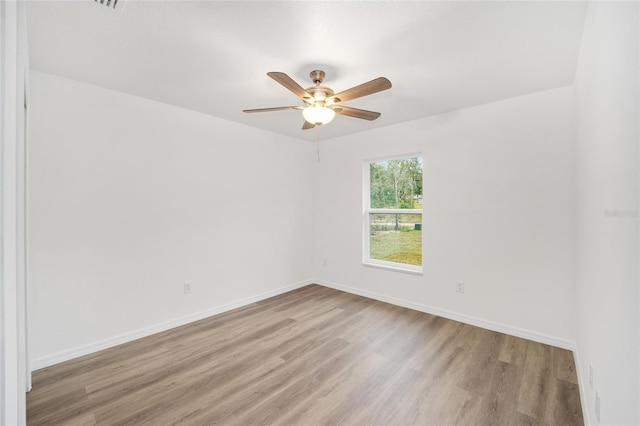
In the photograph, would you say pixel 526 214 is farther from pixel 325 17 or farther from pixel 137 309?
pixel 137 309

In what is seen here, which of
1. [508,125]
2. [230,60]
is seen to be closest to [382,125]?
[508,125]

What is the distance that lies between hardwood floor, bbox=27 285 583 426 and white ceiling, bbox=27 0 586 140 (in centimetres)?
248

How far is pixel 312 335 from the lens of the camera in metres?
2.90

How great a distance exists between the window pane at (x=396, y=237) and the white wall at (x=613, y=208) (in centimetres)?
205

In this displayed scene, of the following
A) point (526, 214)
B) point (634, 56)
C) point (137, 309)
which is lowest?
point (137, 309)

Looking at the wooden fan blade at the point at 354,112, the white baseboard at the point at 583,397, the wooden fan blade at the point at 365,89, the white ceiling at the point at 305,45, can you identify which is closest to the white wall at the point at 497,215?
the white ceiling at the point at 305,45

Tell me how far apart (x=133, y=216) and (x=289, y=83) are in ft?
6.99

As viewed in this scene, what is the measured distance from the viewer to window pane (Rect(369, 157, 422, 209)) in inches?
147

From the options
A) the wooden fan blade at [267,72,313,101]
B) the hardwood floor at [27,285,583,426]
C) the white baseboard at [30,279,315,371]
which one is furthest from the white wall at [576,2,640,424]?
the white baseboard at [30,279,315,371]

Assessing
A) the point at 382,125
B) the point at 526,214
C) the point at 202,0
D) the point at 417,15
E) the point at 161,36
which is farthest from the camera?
the point at 382,125

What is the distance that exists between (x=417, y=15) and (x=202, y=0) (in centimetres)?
125

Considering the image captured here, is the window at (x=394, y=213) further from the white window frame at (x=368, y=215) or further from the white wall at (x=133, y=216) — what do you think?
the white wall at (x=133, y=216)

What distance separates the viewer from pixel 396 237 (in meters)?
4.00

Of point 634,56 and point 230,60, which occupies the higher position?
point 230,60
